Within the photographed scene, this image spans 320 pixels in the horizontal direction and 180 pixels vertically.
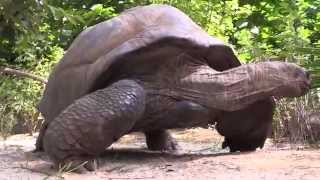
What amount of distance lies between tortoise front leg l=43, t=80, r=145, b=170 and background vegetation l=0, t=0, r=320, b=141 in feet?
1.77

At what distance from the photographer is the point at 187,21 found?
169 inches

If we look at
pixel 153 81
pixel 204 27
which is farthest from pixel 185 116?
pixel 204 27

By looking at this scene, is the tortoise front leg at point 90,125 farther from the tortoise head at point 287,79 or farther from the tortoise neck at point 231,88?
the tortoise head at point 287,79

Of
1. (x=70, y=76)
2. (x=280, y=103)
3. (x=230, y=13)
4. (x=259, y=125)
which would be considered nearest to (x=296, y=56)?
(x=280, y=103)

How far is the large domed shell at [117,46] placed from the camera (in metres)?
3.88

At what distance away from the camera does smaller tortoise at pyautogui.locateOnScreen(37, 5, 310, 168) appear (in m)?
3.62

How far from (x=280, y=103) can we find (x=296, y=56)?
44 cm

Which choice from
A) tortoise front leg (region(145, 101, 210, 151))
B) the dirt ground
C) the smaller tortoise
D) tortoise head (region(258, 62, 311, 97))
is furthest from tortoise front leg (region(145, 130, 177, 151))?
tortoise head (region(258, 62, 311, 97))

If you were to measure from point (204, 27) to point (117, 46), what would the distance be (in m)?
4.23

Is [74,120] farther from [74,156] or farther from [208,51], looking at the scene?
[208,51]

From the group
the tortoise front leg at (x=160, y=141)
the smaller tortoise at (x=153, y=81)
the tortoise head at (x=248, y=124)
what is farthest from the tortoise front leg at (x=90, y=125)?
the tortoise front leg at (x=160, y=141)

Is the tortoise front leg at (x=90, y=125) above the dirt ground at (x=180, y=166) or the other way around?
above

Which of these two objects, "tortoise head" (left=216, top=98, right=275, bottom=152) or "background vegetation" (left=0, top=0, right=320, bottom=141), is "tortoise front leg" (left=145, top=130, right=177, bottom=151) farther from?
"background vegetation" (left=0, top=0, right=320, bottom=141)

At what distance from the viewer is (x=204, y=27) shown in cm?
804
